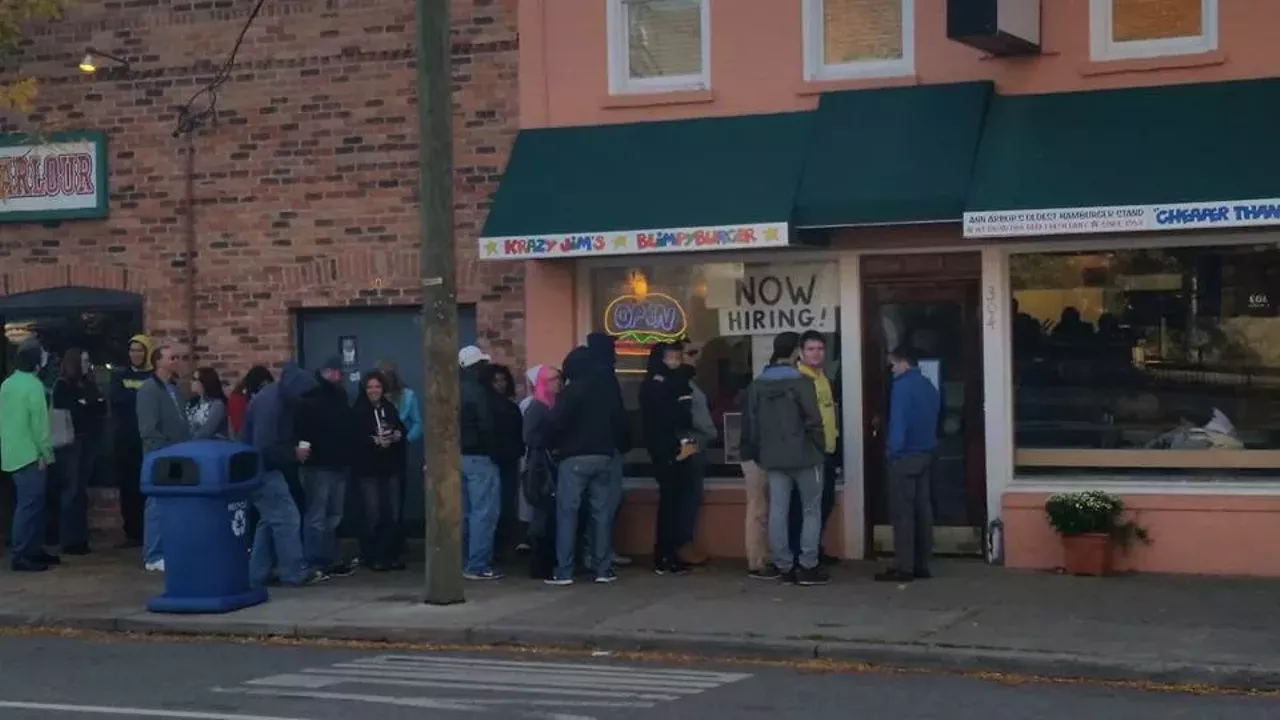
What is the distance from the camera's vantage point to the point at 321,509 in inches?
526

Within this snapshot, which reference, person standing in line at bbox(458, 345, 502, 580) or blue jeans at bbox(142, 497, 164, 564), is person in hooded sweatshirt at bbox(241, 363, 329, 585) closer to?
person standing in line at bbox(458, 345, 502, 580)

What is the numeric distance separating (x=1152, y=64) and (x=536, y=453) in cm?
539

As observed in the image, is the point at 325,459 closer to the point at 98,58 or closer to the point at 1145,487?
the point at 98,58

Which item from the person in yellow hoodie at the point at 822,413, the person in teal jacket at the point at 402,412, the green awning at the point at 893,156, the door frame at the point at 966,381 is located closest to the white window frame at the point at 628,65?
the green awning at the point at 893,156

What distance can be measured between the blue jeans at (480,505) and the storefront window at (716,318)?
1527 mm

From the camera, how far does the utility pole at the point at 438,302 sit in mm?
11758

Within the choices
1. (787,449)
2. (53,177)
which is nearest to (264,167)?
(53,177)

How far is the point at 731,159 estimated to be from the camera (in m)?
13.4

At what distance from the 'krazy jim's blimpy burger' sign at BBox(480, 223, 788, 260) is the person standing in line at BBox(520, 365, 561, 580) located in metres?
0.94

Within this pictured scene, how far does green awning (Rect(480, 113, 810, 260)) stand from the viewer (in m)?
13.0

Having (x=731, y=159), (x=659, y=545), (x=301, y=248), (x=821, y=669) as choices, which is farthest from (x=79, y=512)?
(x=821, y=669)

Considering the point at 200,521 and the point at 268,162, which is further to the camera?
the point at 268,162

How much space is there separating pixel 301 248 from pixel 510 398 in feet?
9.28

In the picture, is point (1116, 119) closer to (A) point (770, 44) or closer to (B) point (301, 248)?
(A) point (770, 44)
